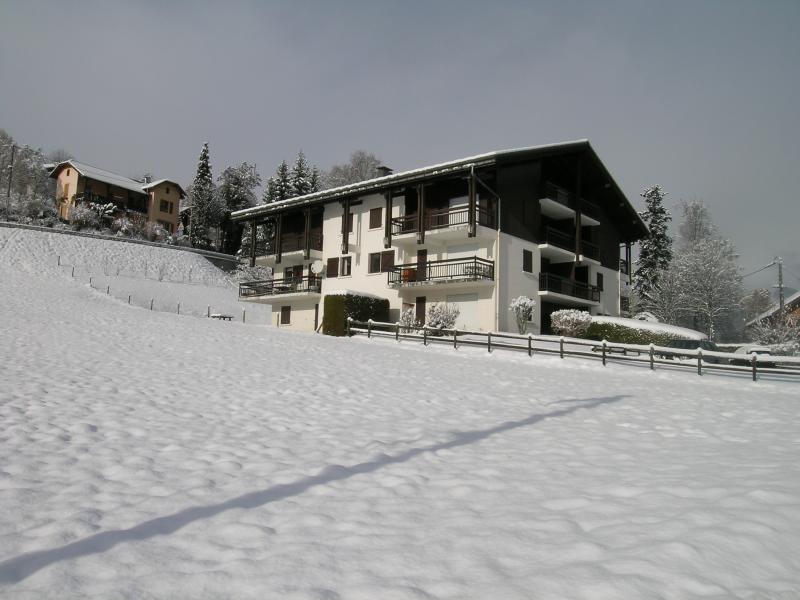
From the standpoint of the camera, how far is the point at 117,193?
226 feet

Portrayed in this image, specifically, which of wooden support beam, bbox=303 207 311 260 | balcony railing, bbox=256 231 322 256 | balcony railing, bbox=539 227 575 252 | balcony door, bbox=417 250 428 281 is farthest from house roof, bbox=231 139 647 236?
balcony railing, bbox=539 227 575 252

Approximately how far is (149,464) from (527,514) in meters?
3.97

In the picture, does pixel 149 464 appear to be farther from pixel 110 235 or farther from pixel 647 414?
pixel 110 235

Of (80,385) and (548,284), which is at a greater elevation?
(548,284)

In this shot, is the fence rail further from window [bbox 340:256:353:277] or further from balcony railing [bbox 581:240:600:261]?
balcony railing [bbox 581:240:600:261]

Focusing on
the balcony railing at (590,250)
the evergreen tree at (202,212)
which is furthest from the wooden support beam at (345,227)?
the evergreen tree at (202,212)

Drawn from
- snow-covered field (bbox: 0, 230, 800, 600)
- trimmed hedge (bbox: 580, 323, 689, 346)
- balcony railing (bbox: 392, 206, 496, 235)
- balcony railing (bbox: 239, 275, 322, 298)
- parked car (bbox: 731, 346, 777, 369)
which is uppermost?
balcony railing (bbox: 392, 206, 496, 235)

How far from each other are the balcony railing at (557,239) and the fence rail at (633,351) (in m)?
9.24

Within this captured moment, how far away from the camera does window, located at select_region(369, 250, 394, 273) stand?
3262 cm

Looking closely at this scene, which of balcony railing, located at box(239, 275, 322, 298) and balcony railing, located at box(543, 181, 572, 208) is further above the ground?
balcony railing, located at box(543, 181, 572, 208)

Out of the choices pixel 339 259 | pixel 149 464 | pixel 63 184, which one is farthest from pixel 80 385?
pixel 63 184

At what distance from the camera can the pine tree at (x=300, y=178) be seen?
60281 mm

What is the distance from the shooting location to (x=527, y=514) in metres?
4.28

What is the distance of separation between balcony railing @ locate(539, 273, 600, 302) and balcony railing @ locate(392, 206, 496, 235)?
535 centimetres
